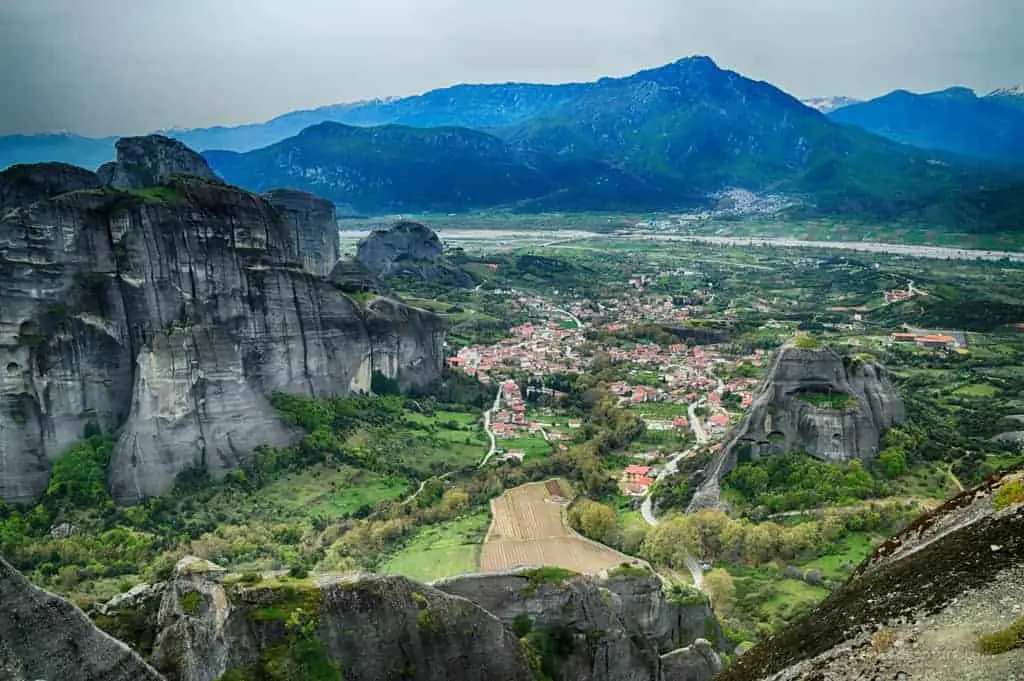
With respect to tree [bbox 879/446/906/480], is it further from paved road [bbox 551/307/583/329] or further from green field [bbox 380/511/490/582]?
paved road [bbox 551/307/583/329]

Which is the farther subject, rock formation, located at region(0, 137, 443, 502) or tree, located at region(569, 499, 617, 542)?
tree, located at region(569, 499, 617, 542)

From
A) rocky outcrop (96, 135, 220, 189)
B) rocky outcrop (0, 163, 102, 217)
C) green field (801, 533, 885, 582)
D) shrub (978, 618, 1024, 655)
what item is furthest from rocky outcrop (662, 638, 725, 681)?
rocky outcrop (96, 135, 220, 189)

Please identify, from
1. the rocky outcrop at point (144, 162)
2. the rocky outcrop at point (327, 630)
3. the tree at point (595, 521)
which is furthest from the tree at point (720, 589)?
the rocky outcrop at point (144, 162)

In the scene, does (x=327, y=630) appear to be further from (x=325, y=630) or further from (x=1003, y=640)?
(x=1003, y=640)

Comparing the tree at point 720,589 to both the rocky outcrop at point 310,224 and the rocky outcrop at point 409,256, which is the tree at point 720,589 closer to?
the rocky outcrop at point 310,224

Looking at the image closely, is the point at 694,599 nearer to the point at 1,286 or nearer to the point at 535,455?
the point at 535,455
